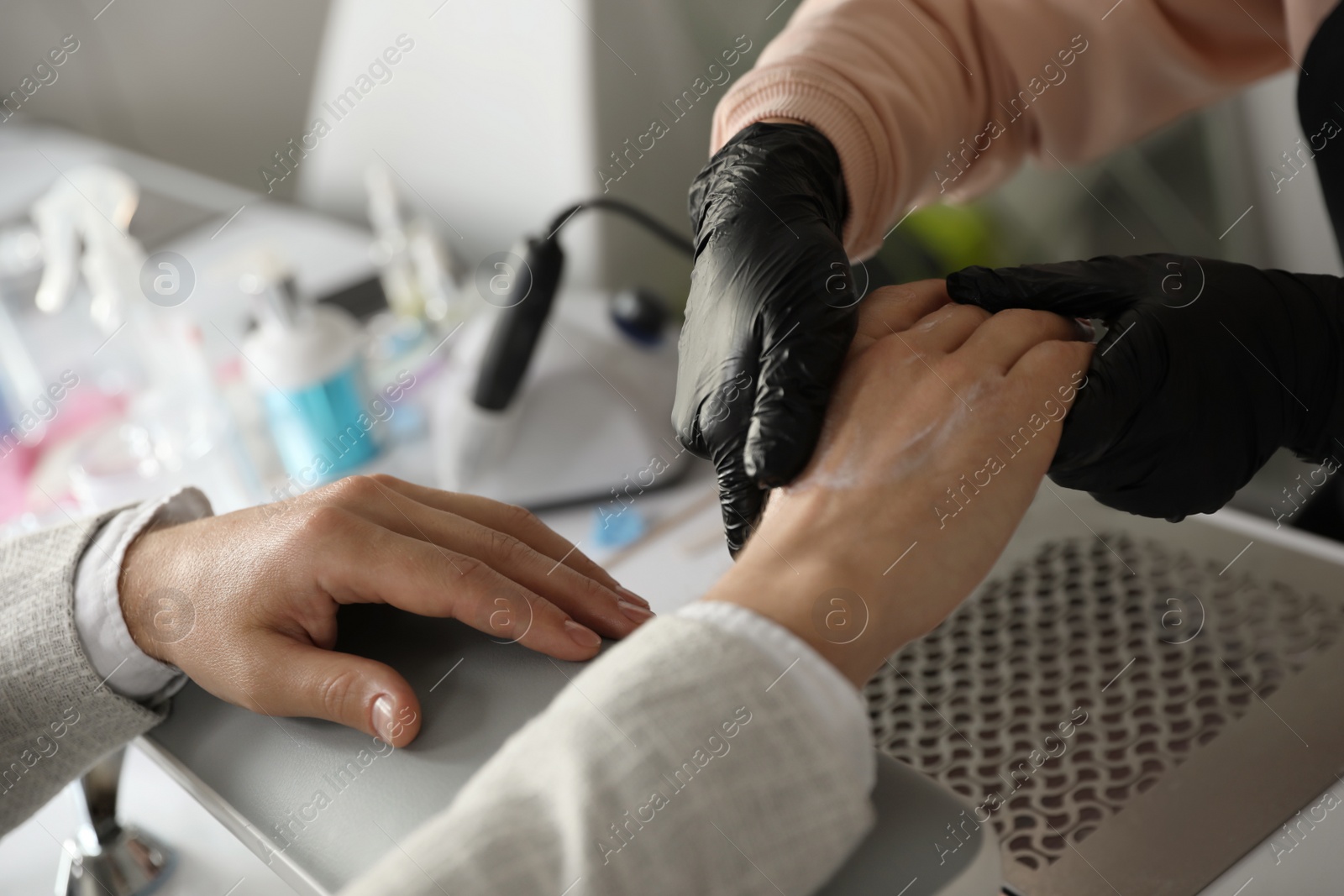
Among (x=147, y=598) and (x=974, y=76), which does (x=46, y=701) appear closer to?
(x=147, y=598)

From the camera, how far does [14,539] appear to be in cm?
46

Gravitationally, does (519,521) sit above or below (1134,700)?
above

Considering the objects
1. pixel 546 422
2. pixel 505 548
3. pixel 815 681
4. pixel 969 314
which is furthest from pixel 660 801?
pixel 546 422

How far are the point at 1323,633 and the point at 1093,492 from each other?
0.61 ft

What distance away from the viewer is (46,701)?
418 millimetres

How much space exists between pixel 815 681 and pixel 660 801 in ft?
0.21

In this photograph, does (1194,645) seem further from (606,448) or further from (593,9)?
(593,9)

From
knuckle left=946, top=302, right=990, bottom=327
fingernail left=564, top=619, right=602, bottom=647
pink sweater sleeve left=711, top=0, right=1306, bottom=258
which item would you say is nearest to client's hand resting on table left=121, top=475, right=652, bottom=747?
fingernail left=564, top=619, right=602, bottom=647

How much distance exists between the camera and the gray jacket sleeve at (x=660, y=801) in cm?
26

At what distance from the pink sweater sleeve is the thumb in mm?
370

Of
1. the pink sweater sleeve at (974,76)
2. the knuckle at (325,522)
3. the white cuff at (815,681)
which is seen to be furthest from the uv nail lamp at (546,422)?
the white cuff at (815,681)

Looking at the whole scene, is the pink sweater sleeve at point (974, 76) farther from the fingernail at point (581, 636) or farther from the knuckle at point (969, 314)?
the fingernail at point (581, 636)

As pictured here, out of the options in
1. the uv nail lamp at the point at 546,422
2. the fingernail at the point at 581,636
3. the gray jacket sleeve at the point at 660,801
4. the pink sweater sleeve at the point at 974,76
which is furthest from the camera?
the uv nail lamp at the point at 546,422

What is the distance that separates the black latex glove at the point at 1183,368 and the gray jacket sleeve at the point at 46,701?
1.38 ft
